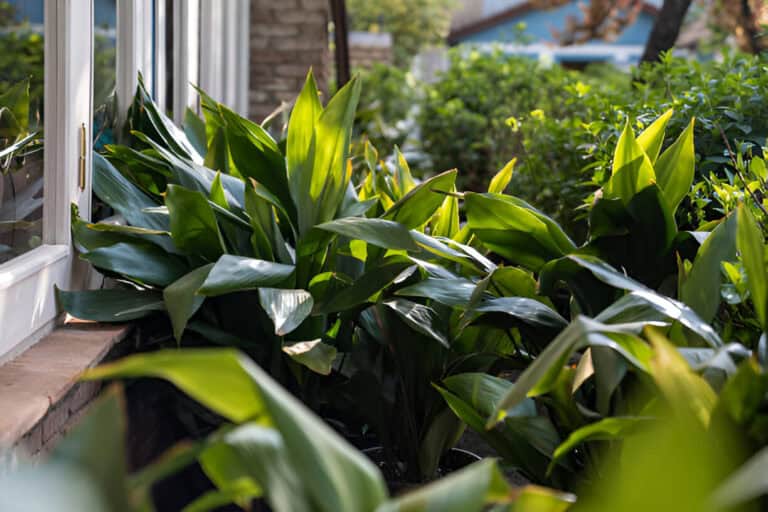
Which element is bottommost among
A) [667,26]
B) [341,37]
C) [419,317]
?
[419,317]

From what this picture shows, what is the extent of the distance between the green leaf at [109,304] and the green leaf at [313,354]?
1.26ft

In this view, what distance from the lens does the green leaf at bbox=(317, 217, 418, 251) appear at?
195 cm

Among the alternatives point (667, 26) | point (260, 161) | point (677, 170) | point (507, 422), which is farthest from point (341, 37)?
point (507, 422)

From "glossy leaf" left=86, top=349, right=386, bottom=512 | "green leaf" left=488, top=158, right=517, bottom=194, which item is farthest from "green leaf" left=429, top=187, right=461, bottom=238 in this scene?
"glossy leaf" left=86, top=349, right=386, bottom=512

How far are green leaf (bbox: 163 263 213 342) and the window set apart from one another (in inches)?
11.6

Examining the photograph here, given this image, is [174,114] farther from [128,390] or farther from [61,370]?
[61,370]

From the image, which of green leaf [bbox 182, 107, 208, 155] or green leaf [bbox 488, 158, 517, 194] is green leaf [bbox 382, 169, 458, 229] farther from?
green leaf [bbox 182, 107, 208, 155]

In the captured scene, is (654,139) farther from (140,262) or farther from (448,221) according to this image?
(140,262)

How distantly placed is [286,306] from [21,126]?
2.30 ft

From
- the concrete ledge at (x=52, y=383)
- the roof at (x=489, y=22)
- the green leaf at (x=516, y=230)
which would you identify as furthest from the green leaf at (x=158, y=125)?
the roof at (x=489, y=22)

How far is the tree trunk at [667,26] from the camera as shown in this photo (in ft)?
18.3

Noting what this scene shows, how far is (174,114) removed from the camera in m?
3.60

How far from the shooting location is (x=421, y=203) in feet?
7.18

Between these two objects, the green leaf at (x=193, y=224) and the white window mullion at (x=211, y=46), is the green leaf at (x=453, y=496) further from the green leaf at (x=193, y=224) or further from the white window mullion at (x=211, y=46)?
the white window mullion at (x=211, y=46)
